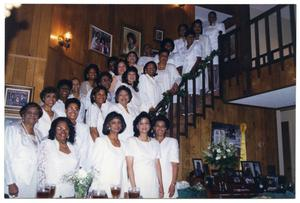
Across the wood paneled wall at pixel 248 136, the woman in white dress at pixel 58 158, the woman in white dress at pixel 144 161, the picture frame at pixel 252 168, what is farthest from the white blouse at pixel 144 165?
the picture frame at pixel 252 168

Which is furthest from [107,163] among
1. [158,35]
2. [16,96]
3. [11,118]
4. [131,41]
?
[158,35]

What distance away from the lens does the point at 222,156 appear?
142 inches

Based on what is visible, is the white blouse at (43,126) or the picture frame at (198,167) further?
the picture frame at (198,167)

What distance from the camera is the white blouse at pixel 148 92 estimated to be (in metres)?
4.07

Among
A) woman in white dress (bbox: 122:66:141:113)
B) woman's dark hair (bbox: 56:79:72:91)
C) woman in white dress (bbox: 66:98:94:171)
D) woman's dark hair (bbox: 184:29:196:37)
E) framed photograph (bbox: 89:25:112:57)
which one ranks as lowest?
woman in white dress (bbox: 66:98:94:171)

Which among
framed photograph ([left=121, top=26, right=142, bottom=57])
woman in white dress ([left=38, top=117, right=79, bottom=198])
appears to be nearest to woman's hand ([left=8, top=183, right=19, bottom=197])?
woman in white dress ([left=38, top=117, right=79, bottom=198])

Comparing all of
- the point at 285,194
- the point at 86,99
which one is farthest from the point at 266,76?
the point at 86,99

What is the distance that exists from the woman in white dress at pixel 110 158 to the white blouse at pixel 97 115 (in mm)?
286

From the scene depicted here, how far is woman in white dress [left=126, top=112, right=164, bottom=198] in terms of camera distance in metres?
3.22

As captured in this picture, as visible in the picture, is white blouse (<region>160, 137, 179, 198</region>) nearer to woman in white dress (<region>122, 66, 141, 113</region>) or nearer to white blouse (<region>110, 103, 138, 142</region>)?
white blouse (<region>110, 103, 138, 142</region>)

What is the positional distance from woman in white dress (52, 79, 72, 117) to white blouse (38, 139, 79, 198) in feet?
1.38

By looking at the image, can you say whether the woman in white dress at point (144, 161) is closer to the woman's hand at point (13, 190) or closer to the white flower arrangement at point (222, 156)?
the white flower arrangement at point (222, 156)

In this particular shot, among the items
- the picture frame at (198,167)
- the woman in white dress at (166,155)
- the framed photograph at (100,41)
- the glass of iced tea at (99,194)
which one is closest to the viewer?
the glass of iced tea at (99,194)
